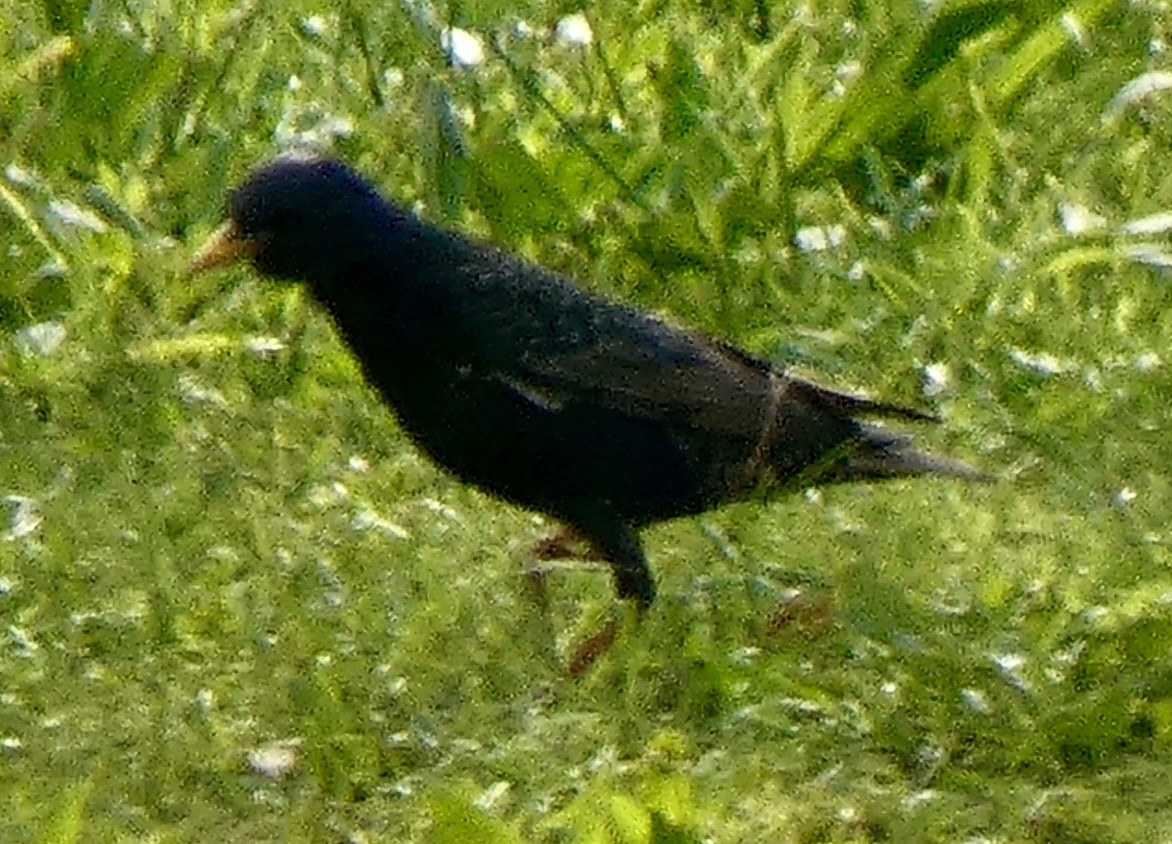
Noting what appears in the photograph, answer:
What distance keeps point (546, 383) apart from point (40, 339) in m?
1.14

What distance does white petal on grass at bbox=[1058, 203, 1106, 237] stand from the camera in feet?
18.1

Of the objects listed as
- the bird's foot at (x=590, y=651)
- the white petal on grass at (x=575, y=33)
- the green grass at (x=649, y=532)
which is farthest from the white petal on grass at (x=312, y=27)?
the bird's foot at (x=590, y=651)

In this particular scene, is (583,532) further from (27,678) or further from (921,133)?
(921,133)

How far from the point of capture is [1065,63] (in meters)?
6.05

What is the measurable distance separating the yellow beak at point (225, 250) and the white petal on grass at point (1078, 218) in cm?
160

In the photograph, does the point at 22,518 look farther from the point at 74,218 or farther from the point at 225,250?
the point at 74,218

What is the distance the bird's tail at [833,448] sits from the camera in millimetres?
4785

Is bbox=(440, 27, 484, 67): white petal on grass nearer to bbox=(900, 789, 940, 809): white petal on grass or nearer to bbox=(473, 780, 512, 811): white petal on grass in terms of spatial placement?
bbox=(473, 780, 512, 811): white petal on grass

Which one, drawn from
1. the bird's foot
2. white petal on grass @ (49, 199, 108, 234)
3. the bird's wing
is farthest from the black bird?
white petal on grass @ (49, 199, 108, 234)

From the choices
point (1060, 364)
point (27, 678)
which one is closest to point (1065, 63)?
point (1060, 364)

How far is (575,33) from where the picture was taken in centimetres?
606

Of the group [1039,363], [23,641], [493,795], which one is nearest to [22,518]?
[23,641]

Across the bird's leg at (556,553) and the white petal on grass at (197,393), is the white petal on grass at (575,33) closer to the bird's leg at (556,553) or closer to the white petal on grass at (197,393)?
the white petal on grass at (197,393)

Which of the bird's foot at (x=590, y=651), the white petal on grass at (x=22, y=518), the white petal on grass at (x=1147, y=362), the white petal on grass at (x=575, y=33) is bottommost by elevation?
the white petal on grass at (x=22, y=518)
